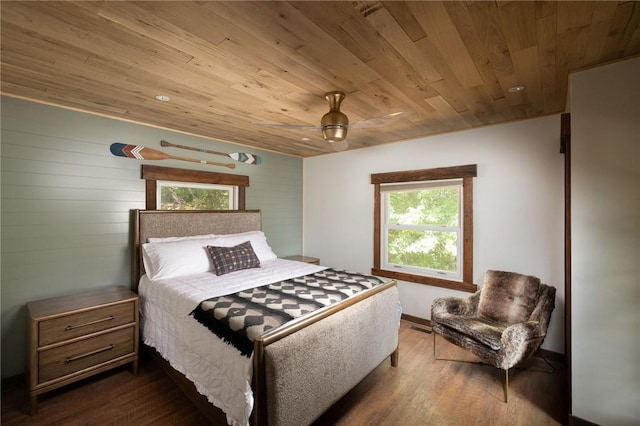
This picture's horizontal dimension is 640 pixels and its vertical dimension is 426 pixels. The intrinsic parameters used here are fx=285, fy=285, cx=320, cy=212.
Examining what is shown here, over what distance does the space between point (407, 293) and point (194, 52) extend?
3505 millimetres

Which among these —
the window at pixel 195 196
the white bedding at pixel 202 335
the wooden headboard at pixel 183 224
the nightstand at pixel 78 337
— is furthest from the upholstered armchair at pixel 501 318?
the window at pixel 195 196

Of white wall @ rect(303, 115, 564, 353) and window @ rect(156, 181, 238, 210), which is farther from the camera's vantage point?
window @ rect(156, 181, 238, 210)

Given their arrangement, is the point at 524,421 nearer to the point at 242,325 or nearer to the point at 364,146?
the point at 242,325

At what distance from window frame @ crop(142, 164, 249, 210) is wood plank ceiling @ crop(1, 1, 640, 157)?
72 centimetres

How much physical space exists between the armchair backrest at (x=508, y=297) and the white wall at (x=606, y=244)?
0.77 meters

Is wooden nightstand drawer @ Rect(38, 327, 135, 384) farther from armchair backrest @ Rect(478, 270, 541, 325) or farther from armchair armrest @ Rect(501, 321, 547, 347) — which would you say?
armchair backrest @ Rect(478, 270, 541, 325)

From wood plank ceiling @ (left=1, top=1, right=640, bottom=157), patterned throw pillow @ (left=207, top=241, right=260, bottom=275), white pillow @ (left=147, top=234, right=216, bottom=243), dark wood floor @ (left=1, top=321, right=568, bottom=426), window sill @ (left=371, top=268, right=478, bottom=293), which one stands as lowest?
dark wood floor @ (left=1, top=321, right=568, bottom=426)

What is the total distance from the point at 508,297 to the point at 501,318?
0.21m

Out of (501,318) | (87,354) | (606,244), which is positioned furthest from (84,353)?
(606,244)

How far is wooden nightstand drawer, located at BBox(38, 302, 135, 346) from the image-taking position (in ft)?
7.00

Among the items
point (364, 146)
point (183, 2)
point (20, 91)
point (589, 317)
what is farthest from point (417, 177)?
point (20, 91)

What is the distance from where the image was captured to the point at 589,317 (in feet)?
6.13

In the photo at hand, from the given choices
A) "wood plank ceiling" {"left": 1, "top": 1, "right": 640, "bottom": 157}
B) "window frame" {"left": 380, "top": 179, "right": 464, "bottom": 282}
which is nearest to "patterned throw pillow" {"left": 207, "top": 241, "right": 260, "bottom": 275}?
"wood plank ceiling" {"left": 1, "top": 1, "right": 640, "bottom": 157}

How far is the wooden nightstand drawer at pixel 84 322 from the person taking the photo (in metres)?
2.13
